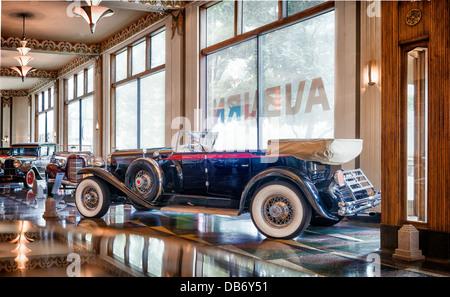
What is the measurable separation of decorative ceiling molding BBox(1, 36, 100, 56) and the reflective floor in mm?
10123

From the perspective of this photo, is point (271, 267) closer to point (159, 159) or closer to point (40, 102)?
A: point (159, 159)

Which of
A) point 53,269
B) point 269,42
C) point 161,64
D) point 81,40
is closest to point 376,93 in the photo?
point 269,42

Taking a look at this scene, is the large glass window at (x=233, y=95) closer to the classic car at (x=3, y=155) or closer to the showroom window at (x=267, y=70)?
the showroom window at (x=267, y=70)

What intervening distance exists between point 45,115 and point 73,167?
1507 centimetres

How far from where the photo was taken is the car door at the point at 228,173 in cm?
515

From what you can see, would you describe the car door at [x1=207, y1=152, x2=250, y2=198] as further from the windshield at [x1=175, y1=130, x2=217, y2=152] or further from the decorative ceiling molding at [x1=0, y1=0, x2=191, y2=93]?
the decorative ceiling molding at [x1=0, y1=0, x2=191, y2=93]

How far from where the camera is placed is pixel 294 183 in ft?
15.1

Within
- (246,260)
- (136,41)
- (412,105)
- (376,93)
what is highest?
(136,41)

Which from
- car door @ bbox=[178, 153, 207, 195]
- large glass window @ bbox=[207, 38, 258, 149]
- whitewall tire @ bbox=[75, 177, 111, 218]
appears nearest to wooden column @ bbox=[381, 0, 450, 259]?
car door @ bbox=[178, 153, 207, 195]

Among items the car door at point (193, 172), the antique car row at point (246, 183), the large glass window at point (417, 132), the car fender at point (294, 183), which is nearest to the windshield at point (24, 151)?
the antique car row at point (246, 183)

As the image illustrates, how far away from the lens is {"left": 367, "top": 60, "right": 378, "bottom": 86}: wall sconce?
243 inches

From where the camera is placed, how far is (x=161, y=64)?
12031 mm

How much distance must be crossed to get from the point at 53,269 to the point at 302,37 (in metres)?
6.03
